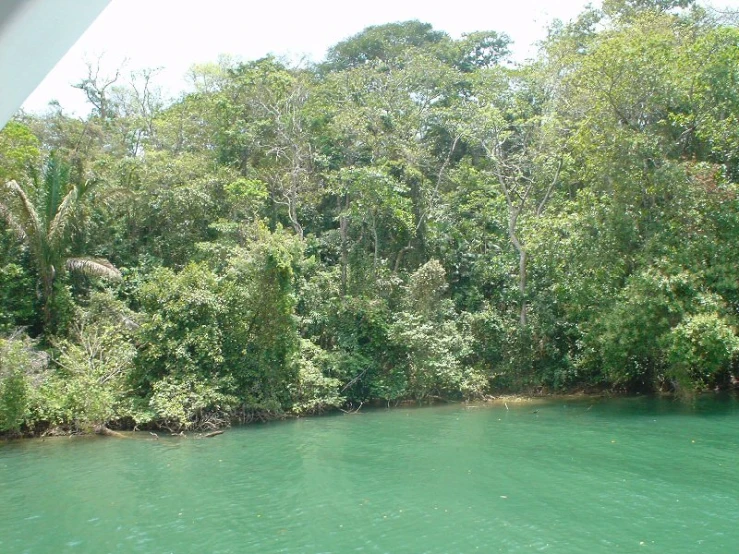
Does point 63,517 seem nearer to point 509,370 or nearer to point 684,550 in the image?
point 684,550

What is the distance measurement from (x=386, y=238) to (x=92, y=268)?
861 centimetres

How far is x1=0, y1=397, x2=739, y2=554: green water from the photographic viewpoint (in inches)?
318

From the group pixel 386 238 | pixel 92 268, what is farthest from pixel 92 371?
pixel 386 238

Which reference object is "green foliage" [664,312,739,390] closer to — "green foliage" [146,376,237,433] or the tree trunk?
the tree trunk

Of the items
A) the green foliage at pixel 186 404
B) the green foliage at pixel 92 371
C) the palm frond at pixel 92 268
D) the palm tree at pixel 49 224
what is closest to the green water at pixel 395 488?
the green foliage at pixel 186 404

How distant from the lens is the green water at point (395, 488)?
26.5ft

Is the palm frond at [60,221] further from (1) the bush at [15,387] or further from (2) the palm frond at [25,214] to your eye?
(1) the bush at [15,387]

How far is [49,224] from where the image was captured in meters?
16.7

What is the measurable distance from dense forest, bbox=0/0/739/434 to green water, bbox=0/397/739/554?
1.86 metres

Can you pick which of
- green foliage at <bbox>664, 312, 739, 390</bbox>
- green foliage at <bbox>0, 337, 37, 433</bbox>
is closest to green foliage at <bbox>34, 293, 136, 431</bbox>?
green foliage at <bbox>0, 337, 37, 433</bbox>

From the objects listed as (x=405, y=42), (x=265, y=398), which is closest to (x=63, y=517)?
(x=265, y=398)

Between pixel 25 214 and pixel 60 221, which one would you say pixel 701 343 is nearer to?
pixel 60 221

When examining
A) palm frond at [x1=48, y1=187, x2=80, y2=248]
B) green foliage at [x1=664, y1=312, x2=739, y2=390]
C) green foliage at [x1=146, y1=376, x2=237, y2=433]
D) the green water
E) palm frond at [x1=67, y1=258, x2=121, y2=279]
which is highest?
palm frond at [x1=48, y1=187, x2=80, y2=248]

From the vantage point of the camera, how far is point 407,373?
731 inches
